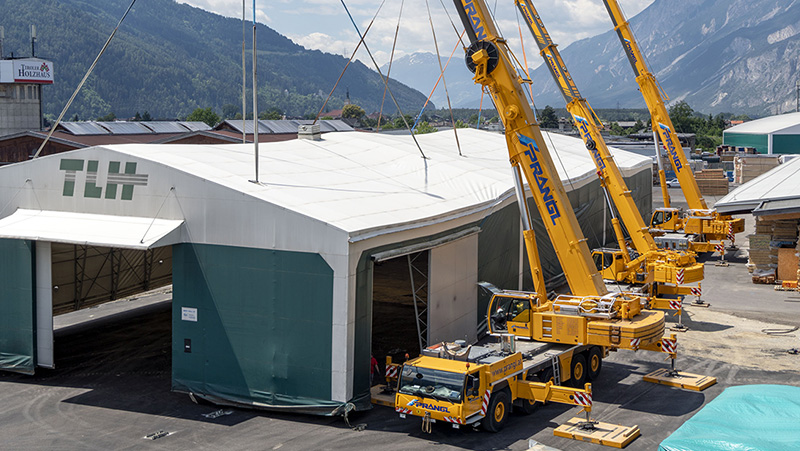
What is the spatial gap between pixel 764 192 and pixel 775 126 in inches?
3206

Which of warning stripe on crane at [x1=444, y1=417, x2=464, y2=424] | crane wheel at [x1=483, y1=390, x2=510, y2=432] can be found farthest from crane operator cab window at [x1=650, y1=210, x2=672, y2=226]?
warning stripe on crane at [x1=444, y1=417, x2=464, y2=424]

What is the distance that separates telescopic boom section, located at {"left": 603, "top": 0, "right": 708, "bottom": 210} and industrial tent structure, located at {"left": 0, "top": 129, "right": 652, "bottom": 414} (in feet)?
41.3

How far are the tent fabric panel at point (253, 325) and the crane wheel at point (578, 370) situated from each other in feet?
22.8

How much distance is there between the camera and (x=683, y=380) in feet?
79.3

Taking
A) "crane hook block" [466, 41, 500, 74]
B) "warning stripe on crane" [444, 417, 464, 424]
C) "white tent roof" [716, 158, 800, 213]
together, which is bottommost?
"warning stripe on crane" [444, 417, 464, 424]

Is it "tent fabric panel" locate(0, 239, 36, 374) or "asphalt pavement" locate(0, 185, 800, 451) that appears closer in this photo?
"asphalt pavement" locate(0, 185, 800, 451)

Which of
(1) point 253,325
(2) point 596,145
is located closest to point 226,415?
(1) point 253,325

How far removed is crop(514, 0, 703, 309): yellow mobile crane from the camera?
3033 centimetres

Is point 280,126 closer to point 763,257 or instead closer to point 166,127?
point 166,127

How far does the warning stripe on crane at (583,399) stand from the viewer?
20078mm

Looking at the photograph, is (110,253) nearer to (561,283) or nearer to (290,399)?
(290,399)

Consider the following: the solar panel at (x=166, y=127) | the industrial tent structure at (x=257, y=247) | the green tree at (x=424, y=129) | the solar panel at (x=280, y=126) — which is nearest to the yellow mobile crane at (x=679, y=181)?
the industrial tent structure at (x=257, y=247)

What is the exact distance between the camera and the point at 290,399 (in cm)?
2144

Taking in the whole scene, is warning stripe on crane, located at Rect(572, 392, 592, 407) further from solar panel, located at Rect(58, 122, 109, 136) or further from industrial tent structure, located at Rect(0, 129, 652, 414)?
solar panel, located at Rect(58, 122, 109, 136)
